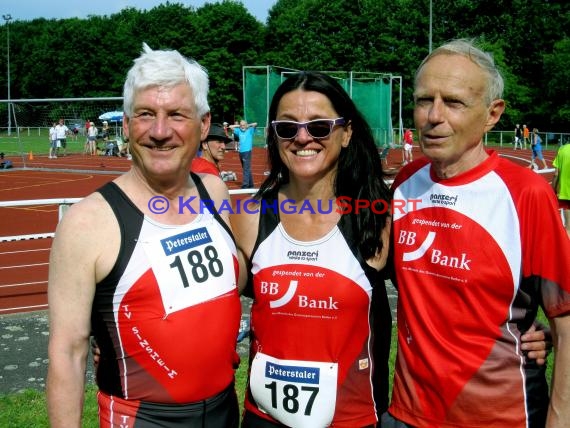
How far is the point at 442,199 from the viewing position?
2412 millimetres

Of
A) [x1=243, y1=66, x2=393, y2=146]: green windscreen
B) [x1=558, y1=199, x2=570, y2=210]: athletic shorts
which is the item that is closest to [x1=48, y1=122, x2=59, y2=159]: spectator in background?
[x1=243, y1=66, x2=393, y2=146]: green windscreen

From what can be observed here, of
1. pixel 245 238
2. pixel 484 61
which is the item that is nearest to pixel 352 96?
pixel 245 238

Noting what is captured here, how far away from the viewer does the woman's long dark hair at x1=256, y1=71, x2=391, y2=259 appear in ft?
8.70

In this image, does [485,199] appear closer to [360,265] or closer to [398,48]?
[360,265]

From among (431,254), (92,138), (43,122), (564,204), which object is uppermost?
(43,122)

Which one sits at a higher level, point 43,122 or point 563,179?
point 43,122

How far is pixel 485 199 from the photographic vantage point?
233 cm

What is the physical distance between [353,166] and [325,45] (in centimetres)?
5661

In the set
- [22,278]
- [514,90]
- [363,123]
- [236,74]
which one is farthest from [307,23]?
[363,123]

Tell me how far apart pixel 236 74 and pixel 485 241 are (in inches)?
2373

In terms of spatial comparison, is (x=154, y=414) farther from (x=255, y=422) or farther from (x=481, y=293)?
(x=481, y=293)

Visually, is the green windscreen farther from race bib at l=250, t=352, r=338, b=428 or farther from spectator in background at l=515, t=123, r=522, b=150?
race bib at l=250, t=352, r=338, b=428

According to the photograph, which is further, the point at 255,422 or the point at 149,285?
the point at 255,422

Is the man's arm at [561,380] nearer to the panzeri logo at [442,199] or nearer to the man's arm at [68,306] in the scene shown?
the panzeri logo at [442,199]
